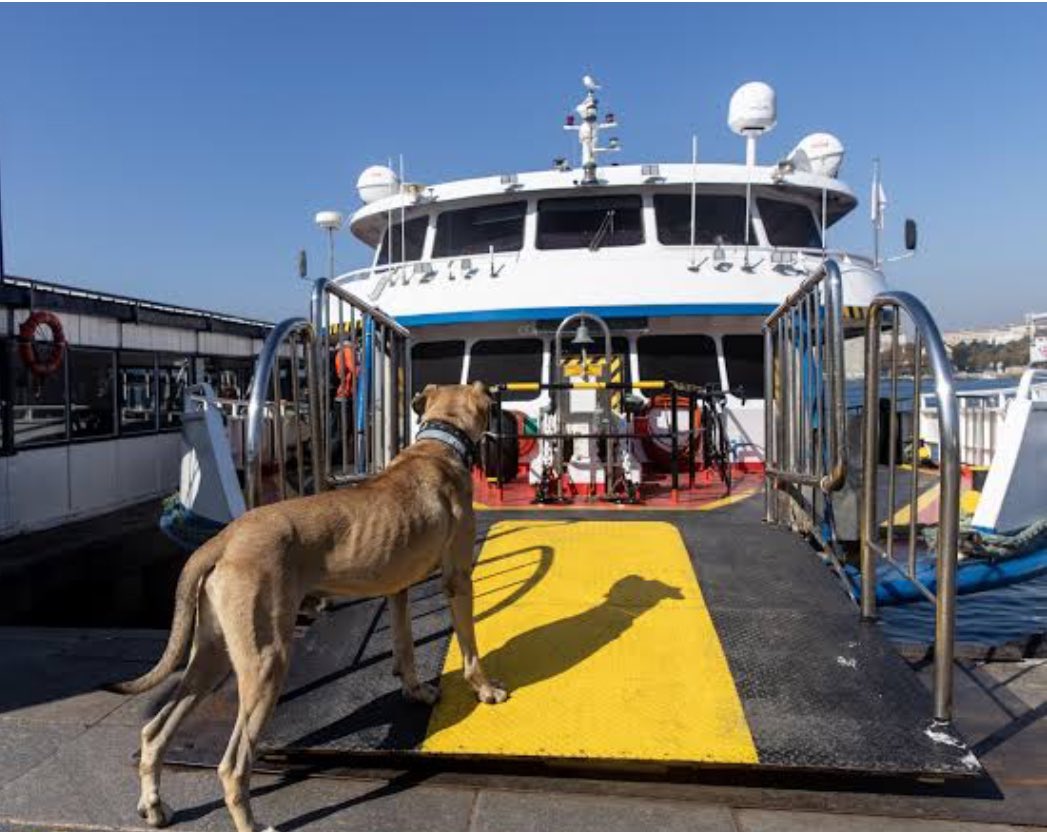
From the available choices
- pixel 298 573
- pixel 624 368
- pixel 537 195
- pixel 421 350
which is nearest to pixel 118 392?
pixel 421 350

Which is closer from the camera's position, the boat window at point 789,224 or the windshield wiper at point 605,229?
the windshield wiper at point 605,229

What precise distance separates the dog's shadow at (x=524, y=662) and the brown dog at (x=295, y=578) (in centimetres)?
11

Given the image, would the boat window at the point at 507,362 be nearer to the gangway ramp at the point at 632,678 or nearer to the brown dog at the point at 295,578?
the gangway ramp at the point at 632,678

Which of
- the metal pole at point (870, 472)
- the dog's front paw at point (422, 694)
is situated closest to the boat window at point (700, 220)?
the metal pole at point (870, 472)

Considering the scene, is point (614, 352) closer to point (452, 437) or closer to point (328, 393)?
point (328, 393)

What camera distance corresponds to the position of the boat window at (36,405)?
9.17 meters

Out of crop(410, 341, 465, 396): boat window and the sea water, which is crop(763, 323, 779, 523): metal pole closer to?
the sea water

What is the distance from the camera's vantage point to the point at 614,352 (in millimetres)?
8766

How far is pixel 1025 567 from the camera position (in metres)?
5.02

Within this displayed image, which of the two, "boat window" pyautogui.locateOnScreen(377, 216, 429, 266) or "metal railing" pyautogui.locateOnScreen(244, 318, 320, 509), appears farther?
"boat window" pyautogui.locateOnScreen(377, 216, 429, 266)

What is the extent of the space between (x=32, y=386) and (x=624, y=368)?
6.75 m

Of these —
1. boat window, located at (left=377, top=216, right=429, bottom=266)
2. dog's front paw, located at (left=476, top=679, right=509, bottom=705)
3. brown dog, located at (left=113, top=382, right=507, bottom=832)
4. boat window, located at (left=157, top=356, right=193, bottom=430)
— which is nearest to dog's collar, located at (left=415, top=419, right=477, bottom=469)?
brown dog, located at (left=113, top=382, right=507, bottom=832)

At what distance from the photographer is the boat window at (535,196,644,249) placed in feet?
30.3

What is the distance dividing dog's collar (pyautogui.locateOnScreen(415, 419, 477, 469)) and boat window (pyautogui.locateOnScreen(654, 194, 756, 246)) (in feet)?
20.3
